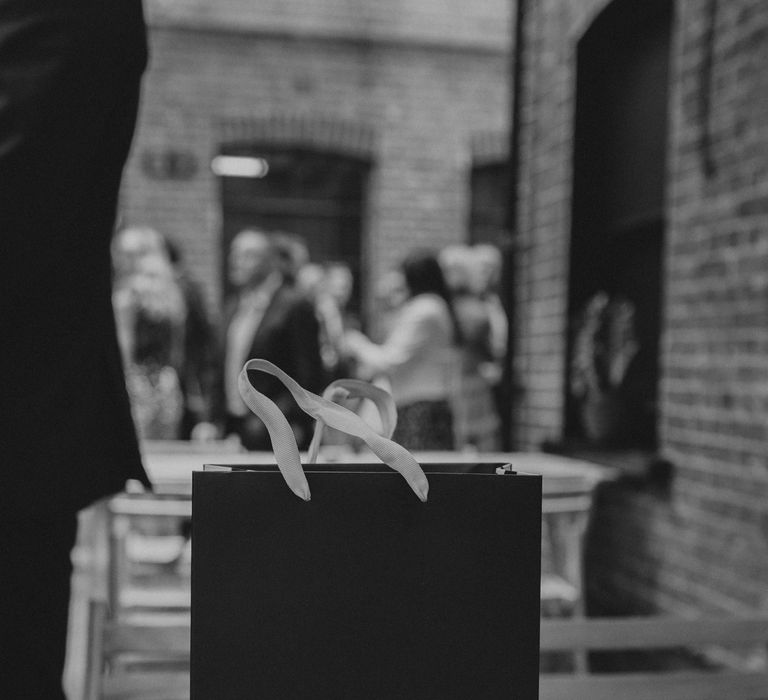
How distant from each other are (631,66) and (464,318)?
1.61 meters

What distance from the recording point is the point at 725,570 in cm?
279

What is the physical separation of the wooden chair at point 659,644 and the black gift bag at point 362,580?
417mm

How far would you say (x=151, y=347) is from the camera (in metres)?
5.13

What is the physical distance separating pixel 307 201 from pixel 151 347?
10.8 ft

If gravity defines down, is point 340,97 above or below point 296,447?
above

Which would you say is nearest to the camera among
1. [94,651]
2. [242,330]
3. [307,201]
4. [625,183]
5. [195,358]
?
[94,651]

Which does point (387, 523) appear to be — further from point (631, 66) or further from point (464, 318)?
point (464, 318)

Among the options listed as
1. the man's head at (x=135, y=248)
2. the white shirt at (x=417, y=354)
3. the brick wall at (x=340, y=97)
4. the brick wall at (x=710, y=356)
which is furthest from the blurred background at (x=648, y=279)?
the brick wall at (x=340, y=97)

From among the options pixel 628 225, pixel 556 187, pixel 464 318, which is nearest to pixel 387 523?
pixel 628 225

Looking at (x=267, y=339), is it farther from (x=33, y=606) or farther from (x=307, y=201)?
(x=307, y=201)

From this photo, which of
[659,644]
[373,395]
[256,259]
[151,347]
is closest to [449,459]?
[659,644]

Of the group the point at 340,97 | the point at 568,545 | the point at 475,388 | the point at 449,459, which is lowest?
the point at 568,545

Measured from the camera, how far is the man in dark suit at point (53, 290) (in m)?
1.25

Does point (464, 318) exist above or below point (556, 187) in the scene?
below
